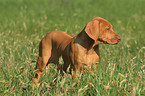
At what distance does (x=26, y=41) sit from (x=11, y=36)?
0.63 m

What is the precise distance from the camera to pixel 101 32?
146 inches

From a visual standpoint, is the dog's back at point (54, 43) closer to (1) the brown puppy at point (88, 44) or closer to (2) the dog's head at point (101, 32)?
(1) the brown puppy at point (88, 44)

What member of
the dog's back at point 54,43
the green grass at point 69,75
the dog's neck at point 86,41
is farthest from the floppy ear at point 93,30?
the dog's back at point 54,43

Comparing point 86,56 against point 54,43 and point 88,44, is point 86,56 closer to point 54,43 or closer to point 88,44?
point 88,44

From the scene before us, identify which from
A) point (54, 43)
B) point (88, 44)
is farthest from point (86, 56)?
point (54, 43)

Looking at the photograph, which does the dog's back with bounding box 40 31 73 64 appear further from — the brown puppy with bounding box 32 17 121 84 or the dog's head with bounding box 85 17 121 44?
the dog's head with bounding box 85 17 121 44

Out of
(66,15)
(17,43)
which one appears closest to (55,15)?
(66,15)

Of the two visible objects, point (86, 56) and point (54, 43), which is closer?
point (86, 56)

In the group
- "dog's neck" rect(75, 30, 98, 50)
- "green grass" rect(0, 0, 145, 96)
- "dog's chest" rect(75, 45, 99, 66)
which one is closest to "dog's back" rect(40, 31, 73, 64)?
"green grass" rect(0, 0, 145, 96)

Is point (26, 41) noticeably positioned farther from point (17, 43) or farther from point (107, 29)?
point (107, 29)

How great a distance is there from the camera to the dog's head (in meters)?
3.60

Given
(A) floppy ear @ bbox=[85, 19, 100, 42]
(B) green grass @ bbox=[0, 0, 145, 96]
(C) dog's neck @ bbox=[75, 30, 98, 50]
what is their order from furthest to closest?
1. (C) dog's neck @ bbox=[75, 30, 98, 50]
2. (A) floppy ear @ bbox=[85, 19, 100, 42]
3. (B) green grass @ bbox=[0, 0, 145, 96]

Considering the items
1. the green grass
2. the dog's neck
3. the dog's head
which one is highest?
the dog's head

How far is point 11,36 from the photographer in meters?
6.10
